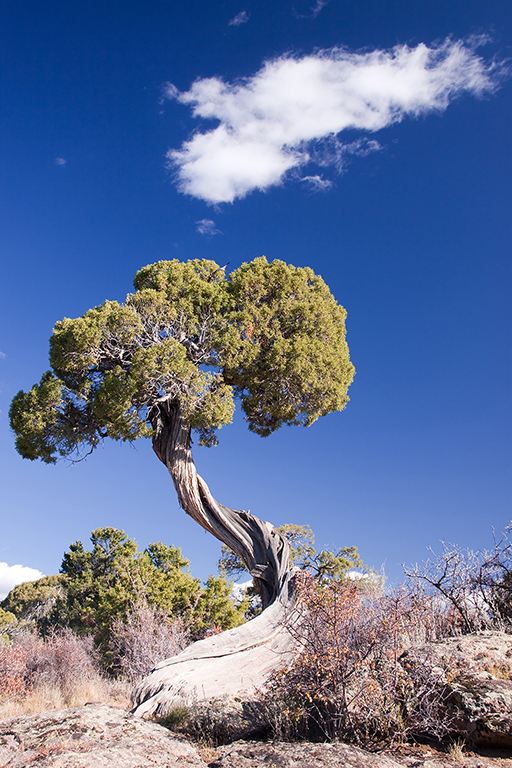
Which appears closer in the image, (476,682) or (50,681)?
(476,682)

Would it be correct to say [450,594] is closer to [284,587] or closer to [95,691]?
[284,587]

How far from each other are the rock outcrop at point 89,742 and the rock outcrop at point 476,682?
260 cm

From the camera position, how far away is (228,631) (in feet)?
28.9

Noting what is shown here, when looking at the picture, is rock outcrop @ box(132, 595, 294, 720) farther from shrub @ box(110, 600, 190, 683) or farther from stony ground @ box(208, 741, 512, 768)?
shrub @ box(110, 600, 190, 683)

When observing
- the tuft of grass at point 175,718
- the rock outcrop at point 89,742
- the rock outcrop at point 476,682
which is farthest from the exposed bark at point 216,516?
the rock outcrop at point 89,742

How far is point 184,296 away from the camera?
1183 centimetres

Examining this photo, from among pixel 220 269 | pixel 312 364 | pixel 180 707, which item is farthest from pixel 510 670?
pixel 220 269

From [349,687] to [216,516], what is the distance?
6282 mm

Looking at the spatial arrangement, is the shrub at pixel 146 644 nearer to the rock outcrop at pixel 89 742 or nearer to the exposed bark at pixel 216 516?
the exposed bark at pixel 216 516

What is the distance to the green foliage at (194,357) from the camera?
10359 millimetres

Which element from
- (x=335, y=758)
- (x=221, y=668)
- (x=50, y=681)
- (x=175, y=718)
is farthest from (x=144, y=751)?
(x=50, y=681)

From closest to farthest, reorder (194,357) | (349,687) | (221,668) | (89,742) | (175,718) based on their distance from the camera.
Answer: (89,742), (349,687), (175,718), (221,668), (194,357)

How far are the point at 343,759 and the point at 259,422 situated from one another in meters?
9.23

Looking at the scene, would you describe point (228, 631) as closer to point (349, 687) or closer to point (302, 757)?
point (349, 687)
